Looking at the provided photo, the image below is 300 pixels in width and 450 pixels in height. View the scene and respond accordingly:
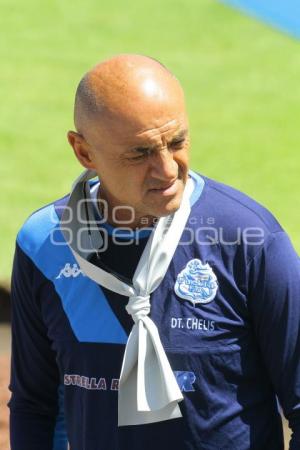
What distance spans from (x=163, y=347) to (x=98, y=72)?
2.24ft

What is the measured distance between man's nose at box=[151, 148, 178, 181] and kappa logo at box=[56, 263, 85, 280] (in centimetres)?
36

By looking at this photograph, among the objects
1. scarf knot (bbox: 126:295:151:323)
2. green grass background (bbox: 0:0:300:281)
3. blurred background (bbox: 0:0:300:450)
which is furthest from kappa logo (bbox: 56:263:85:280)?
green grass background (bbox: 0:0:300:281)

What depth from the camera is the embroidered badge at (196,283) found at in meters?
2.68

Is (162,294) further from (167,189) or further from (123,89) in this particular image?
(123,89)

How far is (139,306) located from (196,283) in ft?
0.49

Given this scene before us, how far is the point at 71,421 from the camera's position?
287 cm

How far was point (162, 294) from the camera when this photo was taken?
2723 mm

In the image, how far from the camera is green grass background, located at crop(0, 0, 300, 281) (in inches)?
309

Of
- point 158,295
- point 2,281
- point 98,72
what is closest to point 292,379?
point 158,295

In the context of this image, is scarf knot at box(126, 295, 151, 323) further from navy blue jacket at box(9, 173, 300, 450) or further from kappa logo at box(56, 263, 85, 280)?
kappa logo at box(56, 263, 85, 280)

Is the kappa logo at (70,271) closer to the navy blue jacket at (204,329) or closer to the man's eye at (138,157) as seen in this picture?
the navy blue jacket at (204,329)

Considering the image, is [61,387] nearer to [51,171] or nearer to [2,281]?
[2,281]

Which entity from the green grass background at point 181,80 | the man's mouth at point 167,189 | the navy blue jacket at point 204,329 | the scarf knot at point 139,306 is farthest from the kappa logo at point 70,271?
the green grass background at point 181,80

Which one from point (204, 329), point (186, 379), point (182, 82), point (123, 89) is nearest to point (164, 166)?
point (123, 89)
